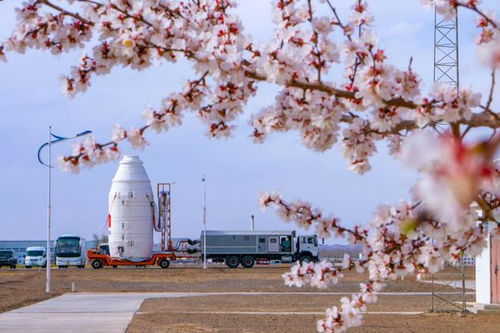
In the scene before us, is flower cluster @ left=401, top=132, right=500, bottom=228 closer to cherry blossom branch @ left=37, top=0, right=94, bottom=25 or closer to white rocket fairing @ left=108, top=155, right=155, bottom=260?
cherry blossom branch @ left=37, top=0, right=94, bottom=25

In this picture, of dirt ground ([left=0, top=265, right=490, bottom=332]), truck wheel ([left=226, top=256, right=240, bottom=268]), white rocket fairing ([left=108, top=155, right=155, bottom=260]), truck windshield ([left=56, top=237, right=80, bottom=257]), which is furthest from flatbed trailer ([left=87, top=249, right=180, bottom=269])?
dirt ground ([left=0, top=265, right=490, bottom=332])

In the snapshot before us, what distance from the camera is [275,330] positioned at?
1853 cm

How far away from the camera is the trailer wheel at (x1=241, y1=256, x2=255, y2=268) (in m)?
65.4

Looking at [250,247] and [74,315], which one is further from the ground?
[250,247]

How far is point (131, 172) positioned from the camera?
63.2 metres

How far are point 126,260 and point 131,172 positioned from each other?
270 inches

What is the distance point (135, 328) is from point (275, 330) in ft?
10.5

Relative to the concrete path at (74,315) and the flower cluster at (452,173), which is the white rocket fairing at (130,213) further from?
the flower cluster at (452,173)

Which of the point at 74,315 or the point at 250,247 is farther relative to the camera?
the point at 250,247

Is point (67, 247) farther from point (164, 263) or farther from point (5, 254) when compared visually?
point (164, 263)

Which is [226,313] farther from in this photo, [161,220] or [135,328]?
[161,220]

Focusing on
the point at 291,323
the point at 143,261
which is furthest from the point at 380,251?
the point at 143,261

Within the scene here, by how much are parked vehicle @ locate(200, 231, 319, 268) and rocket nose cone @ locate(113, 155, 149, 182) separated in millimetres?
7065

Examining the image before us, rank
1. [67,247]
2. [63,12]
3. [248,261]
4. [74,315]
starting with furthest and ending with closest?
[67,247], [248,261], [74,315], [63,12]
